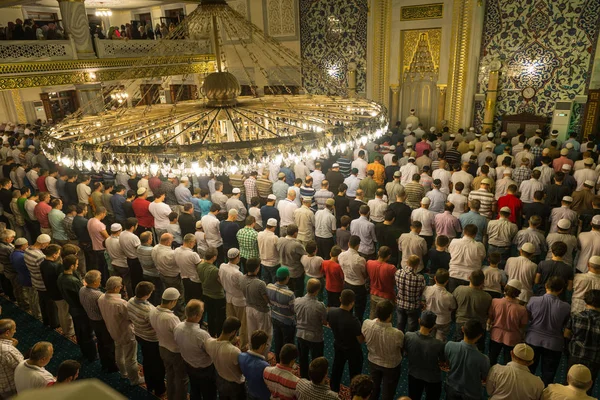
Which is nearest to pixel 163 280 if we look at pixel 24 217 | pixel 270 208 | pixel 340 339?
pixel 270 208

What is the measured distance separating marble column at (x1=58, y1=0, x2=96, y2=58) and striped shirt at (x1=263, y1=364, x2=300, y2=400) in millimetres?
11311

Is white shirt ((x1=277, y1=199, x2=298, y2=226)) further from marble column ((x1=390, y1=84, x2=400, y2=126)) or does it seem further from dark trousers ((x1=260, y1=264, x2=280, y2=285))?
marble column ((x1=390, y1=84, x2=400, y2=126))

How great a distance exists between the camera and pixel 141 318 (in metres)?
4.31

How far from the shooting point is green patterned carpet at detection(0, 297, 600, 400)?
4.65 m

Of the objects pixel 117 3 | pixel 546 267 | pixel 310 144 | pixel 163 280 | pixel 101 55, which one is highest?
pixel 117 3

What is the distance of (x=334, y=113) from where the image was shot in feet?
13.5

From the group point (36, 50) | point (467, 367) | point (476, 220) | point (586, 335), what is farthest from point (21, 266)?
point (36, 50)

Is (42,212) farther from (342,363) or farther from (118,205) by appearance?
(342,363)

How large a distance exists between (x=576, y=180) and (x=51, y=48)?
1206 centimetres

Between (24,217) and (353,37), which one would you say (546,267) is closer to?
(24,217)

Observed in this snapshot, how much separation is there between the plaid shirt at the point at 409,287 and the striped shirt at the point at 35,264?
4.28 m

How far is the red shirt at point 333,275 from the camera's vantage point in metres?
5.04

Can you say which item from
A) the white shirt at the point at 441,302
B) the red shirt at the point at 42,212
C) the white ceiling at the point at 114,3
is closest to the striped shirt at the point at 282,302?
the white shirt at the point at 441,302

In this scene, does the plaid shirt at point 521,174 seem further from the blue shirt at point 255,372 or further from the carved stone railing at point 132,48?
the carved stone railing at point 132,48
